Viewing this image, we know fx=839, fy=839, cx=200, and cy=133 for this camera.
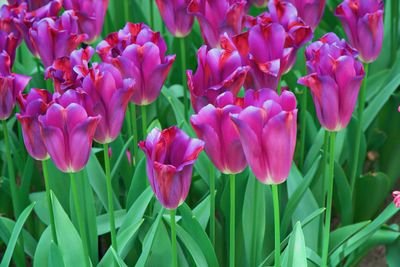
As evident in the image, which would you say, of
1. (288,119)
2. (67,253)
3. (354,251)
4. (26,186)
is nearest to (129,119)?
(26,186)

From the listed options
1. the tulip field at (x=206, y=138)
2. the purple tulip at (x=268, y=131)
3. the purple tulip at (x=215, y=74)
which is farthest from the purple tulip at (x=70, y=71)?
the purple tulip at (x=268, y=131)

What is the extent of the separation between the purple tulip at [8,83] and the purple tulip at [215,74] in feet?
1.31

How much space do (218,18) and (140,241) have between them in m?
0.55

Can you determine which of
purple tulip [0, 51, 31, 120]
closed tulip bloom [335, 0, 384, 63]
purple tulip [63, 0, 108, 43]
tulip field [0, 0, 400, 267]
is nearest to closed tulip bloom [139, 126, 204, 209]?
tulip field [0, 0, 400, 267]

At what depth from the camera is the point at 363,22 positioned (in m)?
1.91

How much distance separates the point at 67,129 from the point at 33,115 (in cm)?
10

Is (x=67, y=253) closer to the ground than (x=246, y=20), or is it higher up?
closer to the ground

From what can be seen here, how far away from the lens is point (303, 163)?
2.34 m

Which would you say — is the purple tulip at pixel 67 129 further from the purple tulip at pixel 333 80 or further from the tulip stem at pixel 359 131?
the tulip stem at pixel 359 131

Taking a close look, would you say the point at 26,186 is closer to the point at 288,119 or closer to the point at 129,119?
the point at 129,119

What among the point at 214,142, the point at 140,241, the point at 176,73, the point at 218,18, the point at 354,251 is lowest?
the point at 354,251

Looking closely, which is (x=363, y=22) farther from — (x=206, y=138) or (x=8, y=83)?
(x=8, y=83)

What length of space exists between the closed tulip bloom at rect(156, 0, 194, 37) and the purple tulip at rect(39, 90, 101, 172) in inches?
24.7

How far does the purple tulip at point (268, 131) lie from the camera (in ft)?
4.50
